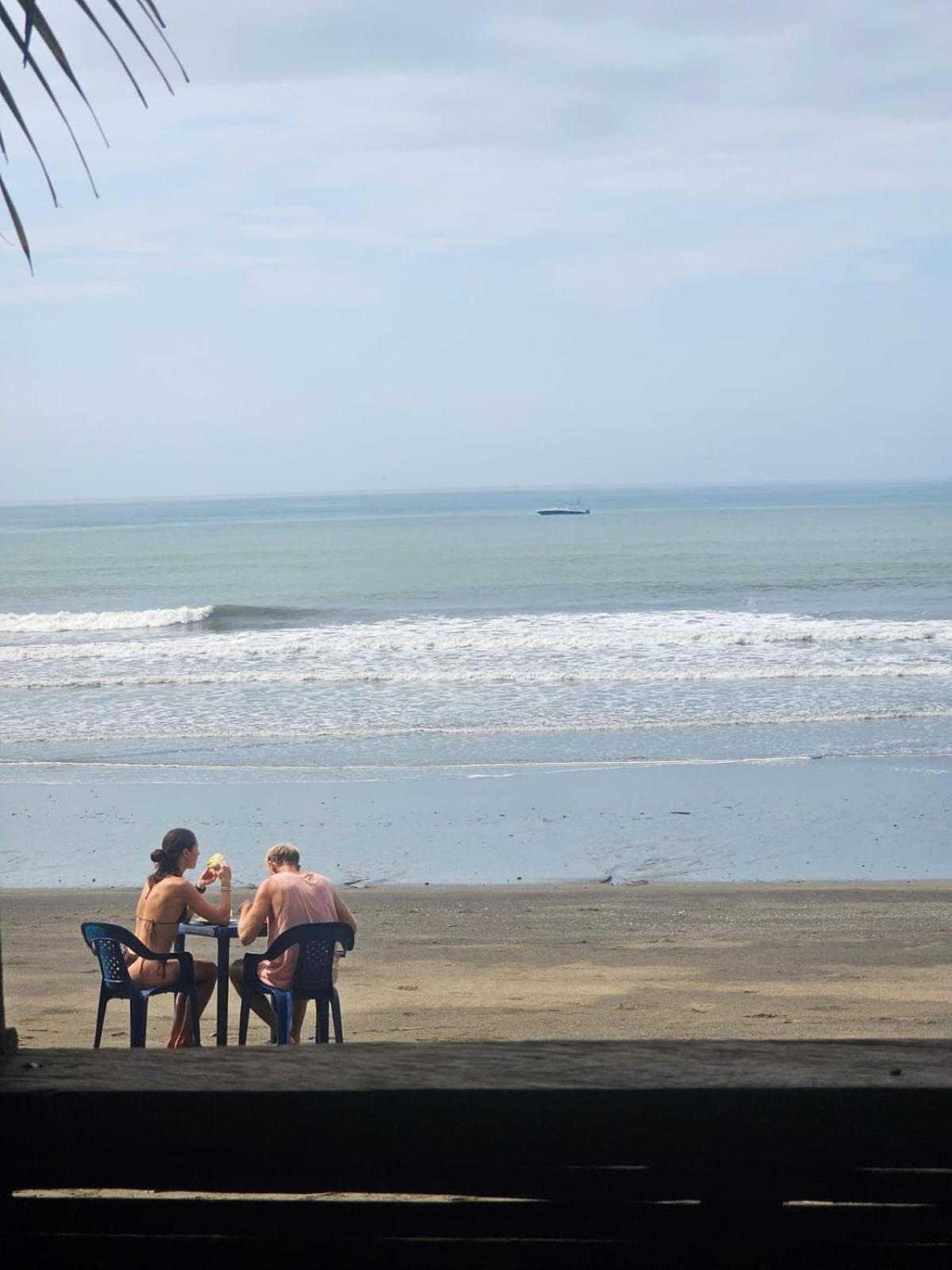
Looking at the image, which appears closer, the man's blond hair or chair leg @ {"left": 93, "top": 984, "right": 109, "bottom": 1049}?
chair leg @ {"left": 93, "top": 984, "right": 109, "bottom": 1049}

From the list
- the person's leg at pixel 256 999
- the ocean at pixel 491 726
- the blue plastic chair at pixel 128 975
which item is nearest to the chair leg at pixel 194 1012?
the blue plastic chair at pixel 128 975

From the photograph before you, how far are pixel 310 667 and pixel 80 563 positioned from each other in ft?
127

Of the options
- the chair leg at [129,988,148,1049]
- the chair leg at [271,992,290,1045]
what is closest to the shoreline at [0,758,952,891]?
the chair leg at [271,992,290,1045]

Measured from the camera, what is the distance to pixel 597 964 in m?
8.13

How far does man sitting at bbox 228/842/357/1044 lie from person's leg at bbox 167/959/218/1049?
11cm

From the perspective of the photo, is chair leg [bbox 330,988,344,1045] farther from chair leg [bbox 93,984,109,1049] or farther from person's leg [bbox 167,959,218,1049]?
chair leg [bbox 93,984,109,1049]

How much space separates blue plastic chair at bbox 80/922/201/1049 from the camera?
5855 millimetres

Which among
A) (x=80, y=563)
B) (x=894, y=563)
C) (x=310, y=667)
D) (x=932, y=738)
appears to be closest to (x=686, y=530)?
(x=894, y=563)

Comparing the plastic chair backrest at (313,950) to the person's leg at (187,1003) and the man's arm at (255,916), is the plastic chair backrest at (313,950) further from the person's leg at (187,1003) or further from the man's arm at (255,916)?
the person's leg at (187,1003)

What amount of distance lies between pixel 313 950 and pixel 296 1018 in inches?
13.5

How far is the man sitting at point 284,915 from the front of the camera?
6.00 m

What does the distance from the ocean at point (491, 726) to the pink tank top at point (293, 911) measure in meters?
4.23

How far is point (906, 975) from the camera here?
7.77 meters

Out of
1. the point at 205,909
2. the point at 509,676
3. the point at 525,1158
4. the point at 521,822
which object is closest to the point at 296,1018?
the point at 205,909
